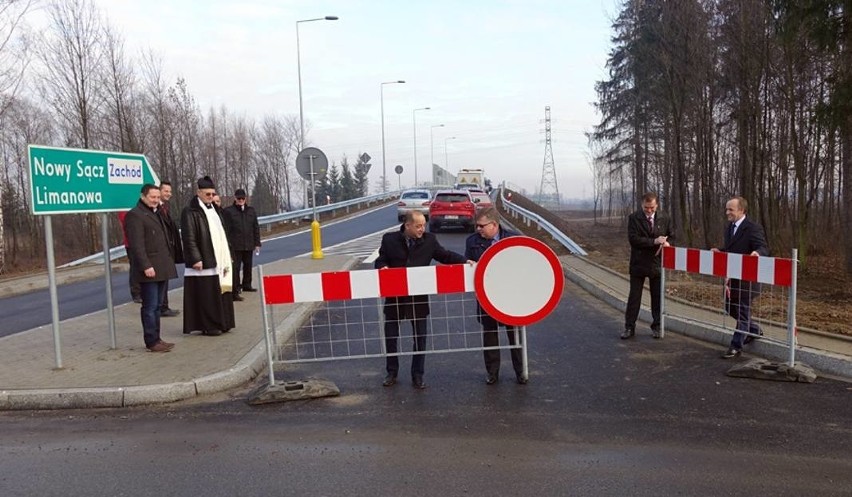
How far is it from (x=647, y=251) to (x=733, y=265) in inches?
45.7

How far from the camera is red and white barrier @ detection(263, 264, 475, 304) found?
554 centimetres

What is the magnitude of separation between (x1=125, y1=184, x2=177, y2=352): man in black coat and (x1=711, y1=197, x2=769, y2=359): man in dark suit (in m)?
6.64

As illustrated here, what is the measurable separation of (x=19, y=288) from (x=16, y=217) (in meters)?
30.7

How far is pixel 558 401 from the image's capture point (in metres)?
5.22

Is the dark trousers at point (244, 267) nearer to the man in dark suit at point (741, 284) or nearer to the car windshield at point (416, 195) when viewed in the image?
the man in dark suit at point (741, 284)

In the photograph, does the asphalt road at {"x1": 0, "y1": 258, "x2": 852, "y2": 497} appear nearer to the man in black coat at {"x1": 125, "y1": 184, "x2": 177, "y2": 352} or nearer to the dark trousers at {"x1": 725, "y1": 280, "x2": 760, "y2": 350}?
the dark trousers at {"x1": 725, "y1": 280, "x2": 760, "y2": 350}

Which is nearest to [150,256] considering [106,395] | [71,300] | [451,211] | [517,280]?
[106,395]

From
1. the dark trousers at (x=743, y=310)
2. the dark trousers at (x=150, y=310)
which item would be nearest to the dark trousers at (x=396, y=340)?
the dark trousers at (x=150, y=310)

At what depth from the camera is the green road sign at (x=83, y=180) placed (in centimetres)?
585

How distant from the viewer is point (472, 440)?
14.4 ft

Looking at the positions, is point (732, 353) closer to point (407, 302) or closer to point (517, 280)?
point (517, 280)

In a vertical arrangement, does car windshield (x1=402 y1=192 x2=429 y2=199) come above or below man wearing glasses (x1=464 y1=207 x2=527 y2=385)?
above

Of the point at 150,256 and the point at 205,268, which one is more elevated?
the point at 150,256

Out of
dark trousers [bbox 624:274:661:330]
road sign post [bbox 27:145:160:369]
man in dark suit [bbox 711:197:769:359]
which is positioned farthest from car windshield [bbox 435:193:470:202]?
man in dark suit [bbox 711:197:769:359]
